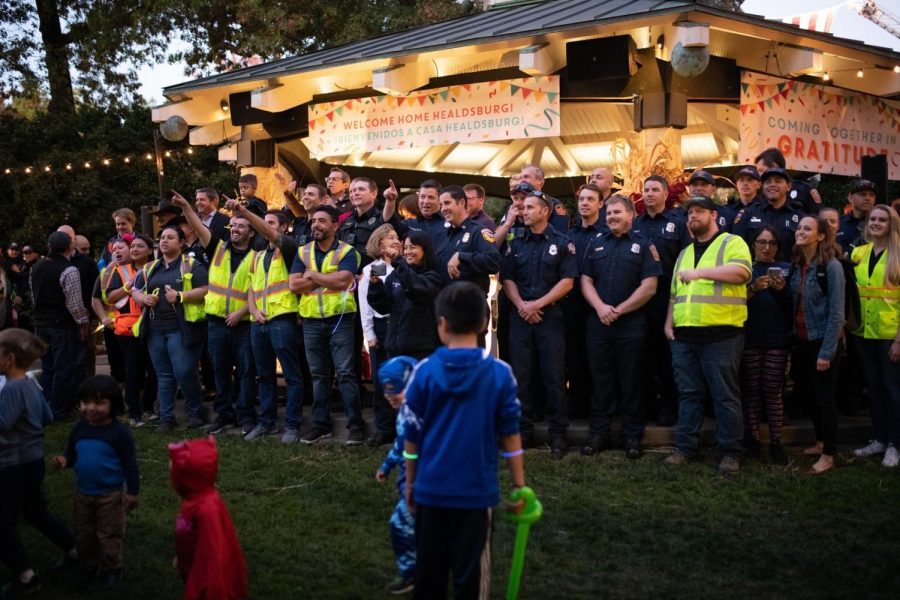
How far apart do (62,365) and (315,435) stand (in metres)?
3.41

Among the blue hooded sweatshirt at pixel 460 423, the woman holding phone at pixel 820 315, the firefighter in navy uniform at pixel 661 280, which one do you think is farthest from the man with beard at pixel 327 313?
the blue hooded sweatshirt at pixel 460 423

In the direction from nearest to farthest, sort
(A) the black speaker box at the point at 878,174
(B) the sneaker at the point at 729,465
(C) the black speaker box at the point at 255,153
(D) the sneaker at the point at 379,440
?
(B) the sneaker at the point at 729,465, (D) the sneaker at the point at 379,440, (A) the black speaker box at the point at 878,174, (C) the black speaker box at the point at 255,153

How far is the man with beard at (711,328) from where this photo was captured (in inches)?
285

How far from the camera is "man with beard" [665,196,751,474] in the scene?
7242 mm

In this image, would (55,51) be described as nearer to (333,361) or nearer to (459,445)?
(333,361)

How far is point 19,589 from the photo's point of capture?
515cm

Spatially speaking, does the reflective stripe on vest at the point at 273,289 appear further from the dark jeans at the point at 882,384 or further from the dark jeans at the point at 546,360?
the dark jeans at the point at 882,384

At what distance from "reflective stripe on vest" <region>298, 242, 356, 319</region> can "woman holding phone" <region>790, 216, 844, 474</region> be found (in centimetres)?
375

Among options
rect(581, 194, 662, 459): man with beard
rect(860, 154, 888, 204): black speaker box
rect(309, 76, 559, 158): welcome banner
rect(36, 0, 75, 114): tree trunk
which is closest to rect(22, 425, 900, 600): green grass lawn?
rect(581, 194, 662, 459): man with beard

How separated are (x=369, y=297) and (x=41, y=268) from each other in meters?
4.55

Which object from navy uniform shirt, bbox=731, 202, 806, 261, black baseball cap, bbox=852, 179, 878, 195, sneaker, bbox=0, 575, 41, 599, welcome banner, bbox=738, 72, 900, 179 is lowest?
sneaker, bbox=0, 575, 41, 599

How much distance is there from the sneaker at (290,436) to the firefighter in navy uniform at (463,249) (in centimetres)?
208

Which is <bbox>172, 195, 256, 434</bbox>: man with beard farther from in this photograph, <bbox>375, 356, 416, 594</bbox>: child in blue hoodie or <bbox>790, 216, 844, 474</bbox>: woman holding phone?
<bbox>790, 216, 844, 474</bbox>: woman holding phone

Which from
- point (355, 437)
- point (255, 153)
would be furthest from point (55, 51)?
point (355, 437)
